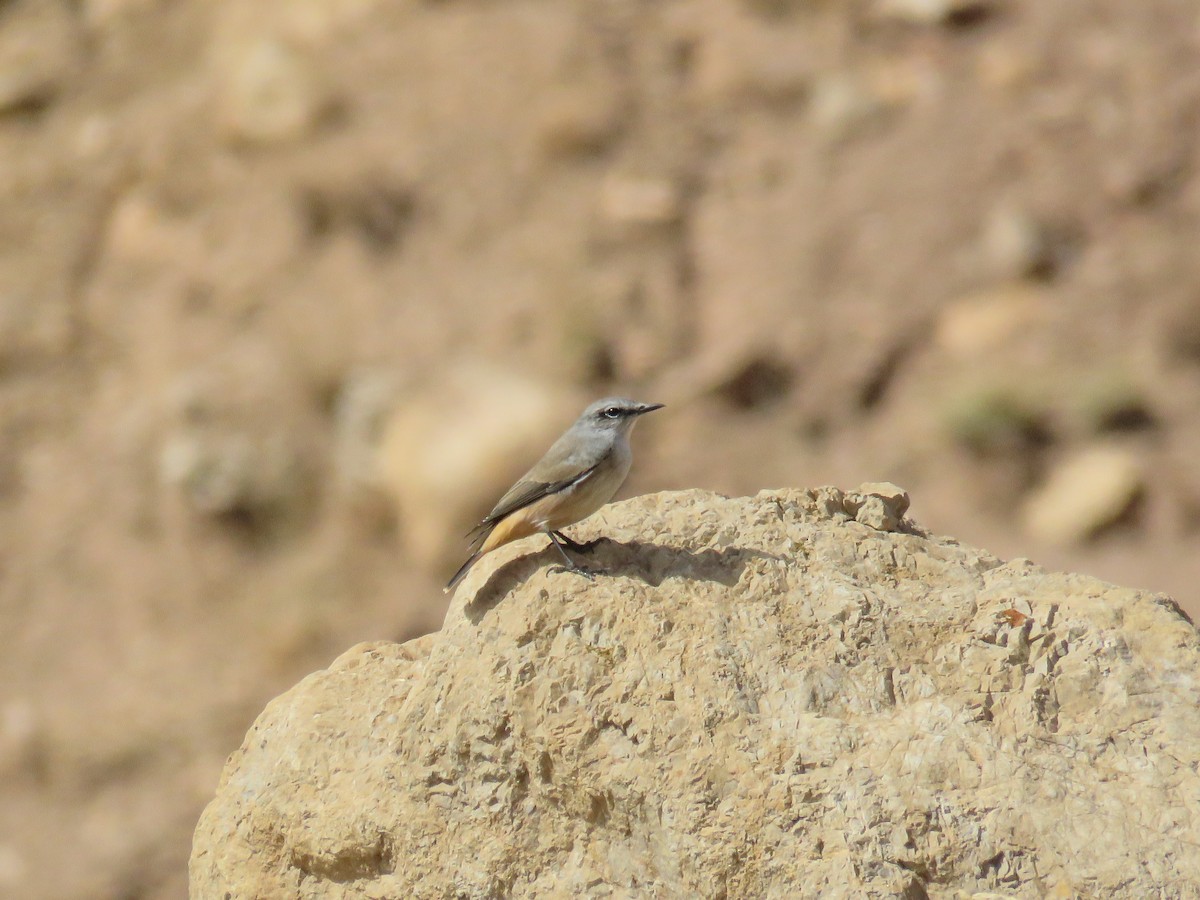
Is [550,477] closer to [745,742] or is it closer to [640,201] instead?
[745,742]

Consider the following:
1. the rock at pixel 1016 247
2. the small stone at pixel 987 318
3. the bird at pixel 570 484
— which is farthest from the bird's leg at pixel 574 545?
the rock at pixel 1016 247

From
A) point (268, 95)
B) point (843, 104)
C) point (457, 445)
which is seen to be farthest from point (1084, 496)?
point (268, 95)

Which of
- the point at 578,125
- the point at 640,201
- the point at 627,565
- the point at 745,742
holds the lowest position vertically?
the point at 745,742

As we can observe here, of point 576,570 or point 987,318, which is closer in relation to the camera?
point 576,570

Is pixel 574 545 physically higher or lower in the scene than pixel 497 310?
lower

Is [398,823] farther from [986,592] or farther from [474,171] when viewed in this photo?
[474,171]

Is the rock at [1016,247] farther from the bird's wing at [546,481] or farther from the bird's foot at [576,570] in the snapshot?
the bird's foot at [576,570]

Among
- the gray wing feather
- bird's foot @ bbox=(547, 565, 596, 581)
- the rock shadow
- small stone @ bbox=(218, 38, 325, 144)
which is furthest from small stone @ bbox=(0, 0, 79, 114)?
bird's foot @ bbox=(547, 565, 596, 581)
